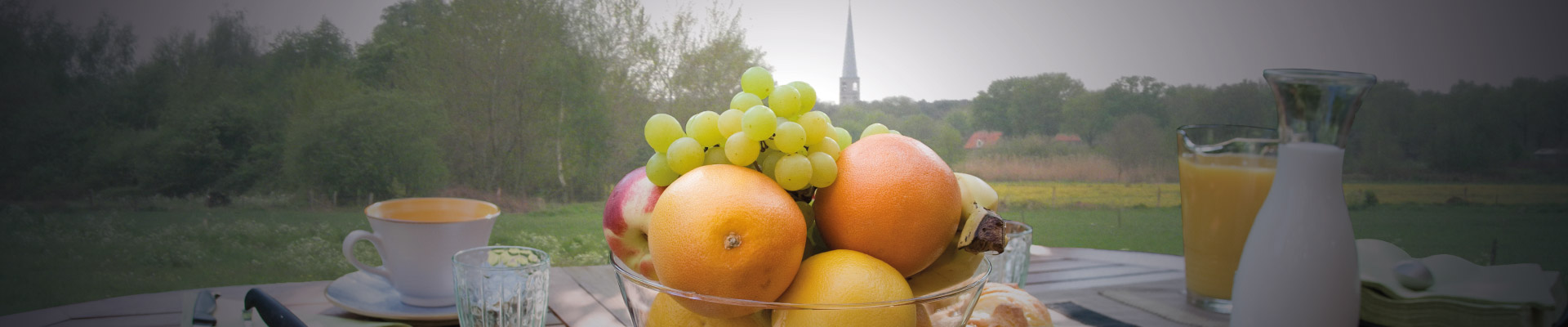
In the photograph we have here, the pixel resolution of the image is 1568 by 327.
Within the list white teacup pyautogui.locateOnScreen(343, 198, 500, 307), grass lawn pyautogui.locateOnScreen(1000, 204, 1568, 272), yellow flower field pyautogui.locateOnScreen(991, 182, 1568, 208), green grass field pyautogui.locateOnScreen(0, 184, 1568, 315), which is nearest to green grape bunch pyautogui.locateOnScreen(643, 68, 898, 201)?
white teacup pyautogui.locateOnScreen(343, 198, 500, 307)

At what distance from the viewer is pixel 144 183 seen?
3336 millimetres

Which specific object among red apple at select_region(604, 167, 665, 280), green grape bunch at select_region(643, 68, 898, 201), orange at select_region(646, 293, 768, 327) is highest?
green grape bunch at select_region(643, 68, 898, 201)

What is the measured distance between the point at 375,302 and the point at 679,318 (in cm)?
35

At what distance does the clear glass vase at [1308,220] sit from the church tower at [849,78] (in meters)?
3.66

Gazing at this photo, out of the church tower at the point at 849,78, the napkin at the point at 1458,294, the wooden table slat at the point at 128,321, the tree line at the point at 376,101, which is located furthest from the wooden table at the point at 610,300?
the church tower at the point at 849,78

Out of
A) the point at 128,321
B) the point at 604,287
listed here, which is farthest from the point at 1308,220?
the point at 128,321

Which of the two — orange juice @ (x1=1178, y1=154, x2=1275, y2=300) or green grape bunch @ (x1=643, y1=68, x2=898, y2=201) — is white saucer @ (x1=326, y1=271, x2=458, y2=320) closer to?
green grape bunch @ (x1=643, y1=68, x2=898, y2=201)

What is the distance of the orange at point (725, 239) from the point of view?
36cm

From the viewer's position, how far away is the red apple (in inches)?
17.6

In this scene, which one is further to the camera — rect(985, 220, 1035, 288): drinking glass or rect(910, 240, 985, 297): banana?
rect(985, 220, 1035, 288): drinking glass

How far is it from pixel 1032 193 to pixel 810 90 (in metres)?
4.10

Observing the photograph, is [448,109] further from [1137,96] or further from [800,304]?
[800,304]

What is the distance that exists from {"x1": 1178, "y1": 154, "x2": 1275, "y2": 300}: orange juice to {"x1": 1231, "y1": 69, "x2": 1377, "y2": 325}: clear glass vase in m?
0.21

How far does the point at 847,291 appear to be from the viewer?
368mm
